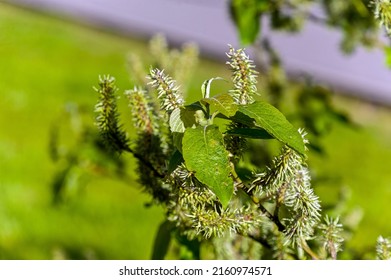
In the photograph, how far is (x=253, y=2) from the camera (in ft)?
8.67

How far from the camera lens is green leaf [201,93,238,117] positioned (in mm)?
1290

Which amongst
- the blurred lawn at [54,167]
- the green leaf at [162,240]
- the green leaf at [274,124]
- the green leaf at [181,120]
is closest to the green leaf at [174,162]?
the green leaf at [181,120]

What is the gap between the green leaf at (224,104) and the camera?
129 cm

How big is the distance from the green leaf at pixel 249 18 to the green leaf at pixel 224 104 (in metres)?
1.32

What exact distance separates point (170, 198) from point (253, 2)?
1.19m

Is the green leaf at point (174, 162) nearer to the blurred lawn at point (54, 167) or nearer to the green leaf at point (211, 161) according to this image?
the green leaf at point (211, 161)

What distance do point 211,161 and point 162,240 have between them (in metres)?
0.61

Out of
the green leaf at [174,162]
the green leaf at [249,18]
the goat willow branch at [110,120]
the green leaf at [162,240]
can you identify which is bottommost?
the green leaf at [162,240]

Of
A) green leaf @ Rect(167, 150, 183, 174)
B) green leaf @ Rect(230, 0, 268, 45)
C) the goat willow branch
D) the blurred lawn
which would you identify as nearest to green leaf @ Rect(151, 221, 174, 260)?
the goat willow branch

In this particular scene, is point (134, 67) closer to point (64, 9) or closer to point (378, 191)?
point (378, 191)

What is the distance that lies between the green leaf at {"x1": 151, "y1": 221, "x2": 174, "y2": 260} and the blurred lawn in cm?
69

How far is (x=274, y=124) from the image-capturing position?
130cm

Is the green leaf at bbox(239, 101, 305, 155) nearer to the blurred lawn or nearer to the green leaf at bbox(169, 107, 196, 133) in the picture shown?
the green leaf at bbox(169, 107, 196, 133)
